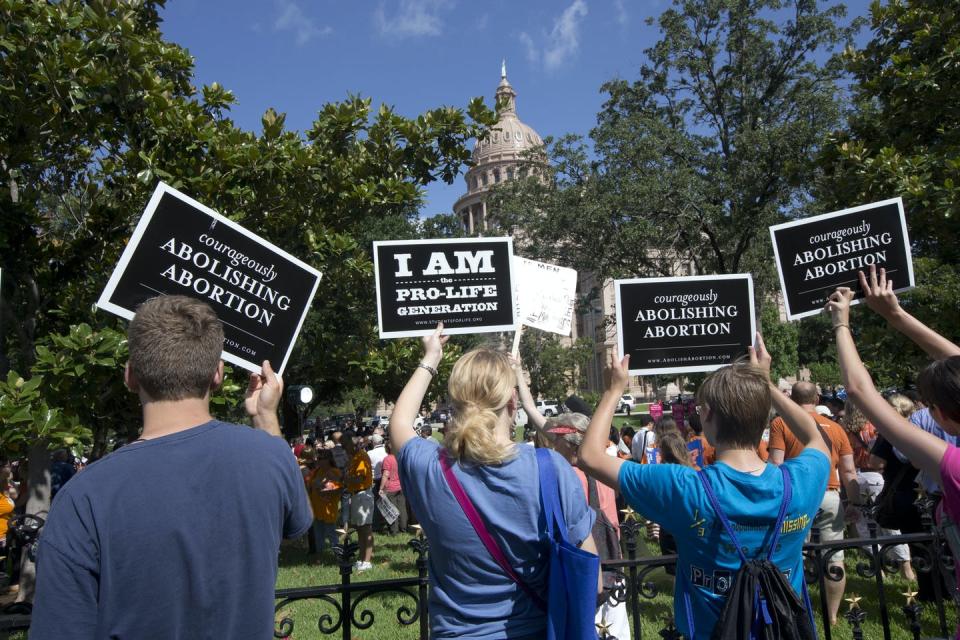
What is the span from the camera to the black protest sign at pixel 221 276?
364 centimetres

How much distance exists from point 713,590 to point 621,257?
64.6ft

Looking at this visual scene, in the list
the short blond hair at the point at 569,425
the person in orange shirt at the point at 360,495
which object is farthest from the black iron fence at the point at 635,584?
the person in orange shirt at the point at 360,495

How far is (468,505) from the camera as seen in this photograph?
89.1 inches

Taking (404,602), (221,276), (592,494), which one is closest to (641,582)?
(592,494)

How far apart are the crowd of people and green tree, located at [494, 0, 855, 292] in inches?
721

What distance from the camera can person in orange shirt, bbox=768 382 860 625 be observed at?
6.10 m

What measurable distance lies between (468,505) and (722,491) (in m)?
0.89

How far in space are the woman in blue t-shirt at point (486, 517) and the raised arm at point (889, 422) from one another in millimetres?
1063

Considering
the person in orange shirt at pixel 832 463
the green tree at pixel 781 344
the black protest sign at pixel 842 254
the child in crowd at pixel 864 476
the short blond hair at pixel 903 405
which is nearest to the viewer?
the black protest sign at pixel 842 254

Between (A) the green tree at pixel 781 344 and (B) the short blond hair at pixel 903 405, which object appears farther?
(A) the green tree at pixel 781 344

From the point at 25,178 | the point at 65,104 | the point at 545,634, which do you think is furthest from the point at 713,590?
the point at 25,178

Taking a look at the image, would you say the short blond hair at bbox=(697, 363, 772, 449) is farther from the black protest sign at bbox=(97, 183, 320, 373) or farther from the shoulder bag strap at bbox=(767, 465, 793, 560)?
the black protest sign at bbox=(97, 183, 320, 373)

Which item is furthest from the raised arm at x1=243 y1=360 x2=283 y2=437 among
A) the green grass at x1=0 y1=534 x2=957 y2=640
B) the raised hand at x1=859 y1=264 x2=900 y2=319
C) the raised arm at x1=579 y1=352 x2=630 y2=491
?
the green grass at x1=0 y1=534 x2=957 y2=640

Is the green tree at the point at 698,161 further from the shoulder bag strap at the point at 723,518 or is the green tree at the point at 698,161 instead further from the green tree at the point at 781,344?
the green tree at the point at 781,344
